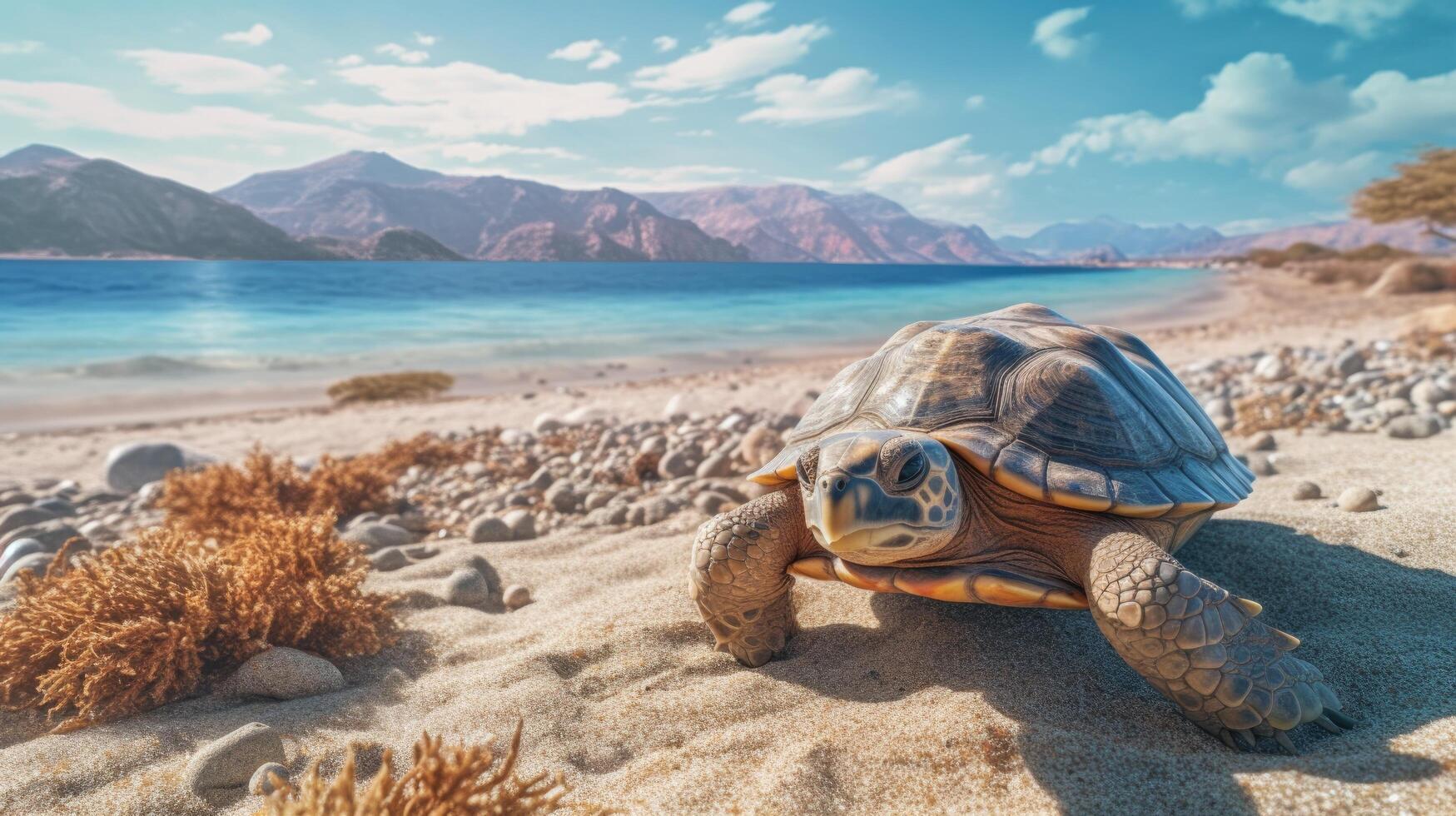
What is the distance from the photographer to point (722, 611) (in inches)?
99.8

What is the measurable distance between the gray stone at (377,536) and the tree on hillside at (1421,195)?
35.1m

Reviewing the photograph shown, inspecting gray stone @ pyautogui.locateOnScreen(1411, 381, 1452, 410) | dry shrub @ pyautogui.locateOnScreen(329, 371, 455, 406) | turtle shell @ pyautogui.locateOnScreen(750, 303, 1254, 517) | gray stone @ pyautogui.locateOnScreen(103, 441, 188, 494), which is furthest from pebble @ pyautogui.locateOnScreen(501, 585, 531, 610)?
dry shrub @ pyautogui.locateOnScreen(329, 371, 455, 406)

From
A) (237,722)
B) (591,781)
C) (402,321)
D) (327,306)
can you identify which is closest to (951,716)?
(591,781)

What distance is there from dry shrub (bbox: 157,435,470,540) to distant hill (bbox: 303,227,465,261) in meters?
96.8

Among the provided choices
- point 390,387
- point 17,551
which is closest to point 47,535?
point 17,551

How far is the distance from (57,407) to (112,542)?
810 centimetres

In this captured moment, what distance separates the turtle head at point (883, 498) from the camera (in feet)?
6.56

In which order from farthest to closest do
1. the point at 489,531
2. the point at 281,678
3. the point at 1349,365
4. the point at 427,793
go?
1. the point at 1349,365
2. the point at 489,531
3. the point at 281,678
4. the point at 427,793

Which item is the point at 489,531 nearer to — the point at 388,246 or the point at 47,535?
the point at 47,535

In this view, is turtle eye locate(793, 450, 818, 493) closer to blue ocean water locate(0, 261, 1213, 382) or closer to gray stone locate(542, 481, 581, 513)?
gray stone locate(542, 481, 581, 513)

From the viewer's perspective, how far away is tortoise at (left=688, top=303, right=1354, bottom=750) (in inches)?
75.8

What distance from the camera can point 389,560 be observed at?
3947 mm

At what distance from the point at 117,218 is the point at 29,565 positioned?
9487cm

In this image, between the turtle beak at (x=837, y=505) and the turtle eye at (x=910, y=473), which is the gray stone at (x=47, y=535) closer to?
the turtle beak at (x=837, y=505)
